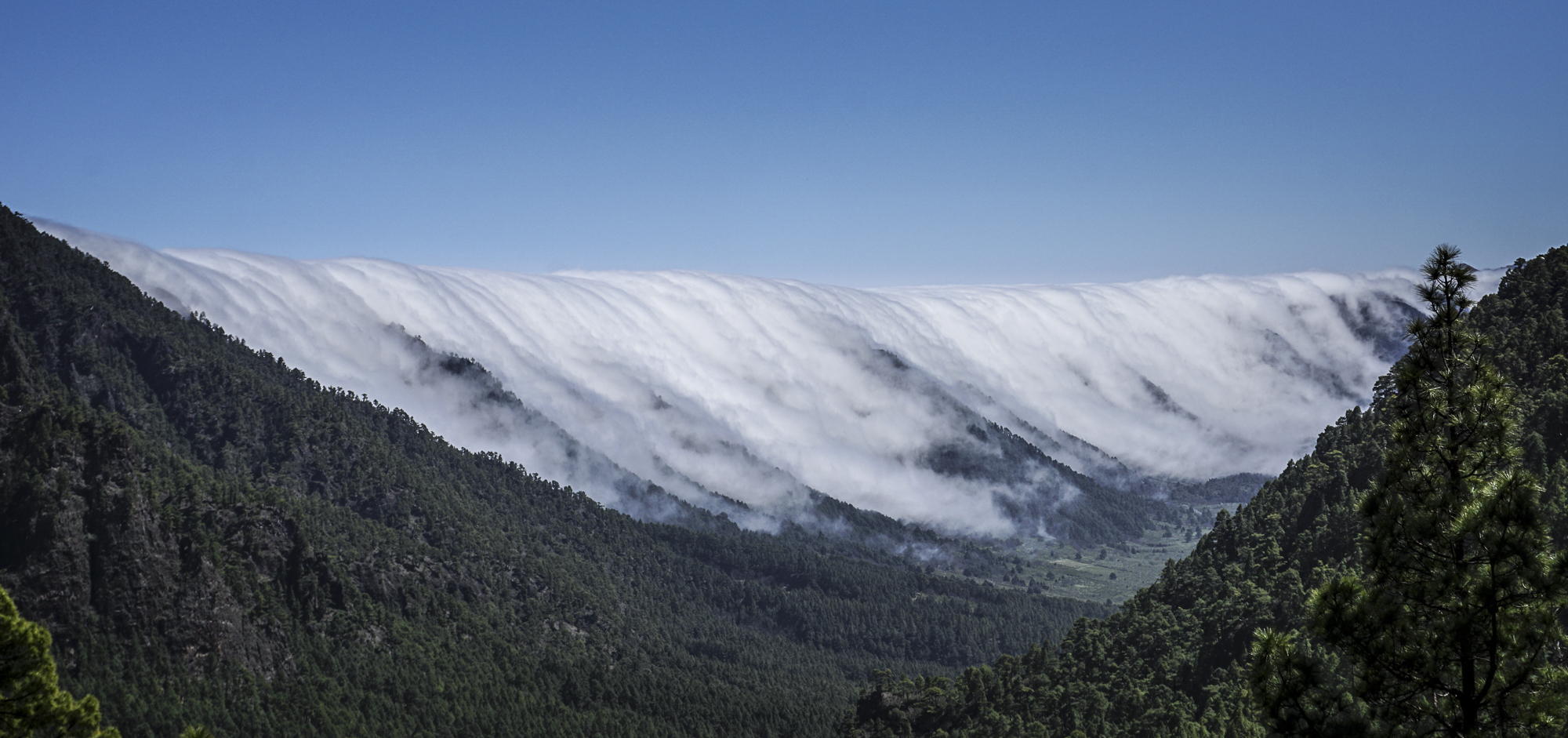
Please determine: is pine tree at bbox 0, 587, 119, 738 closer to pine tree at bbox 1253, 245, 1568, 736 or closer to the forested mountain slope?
pine tree at bbox 1253, 245, 1568, 736

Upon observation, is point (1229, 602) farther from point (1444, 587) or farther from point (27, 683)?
point (27, 683)

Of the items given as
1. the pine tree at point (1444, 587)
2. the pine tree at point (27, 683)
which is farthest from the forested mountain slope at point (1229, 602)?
the pine tree at point (27, 683)

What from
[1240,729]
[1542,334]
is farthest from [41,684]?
[1542,334]

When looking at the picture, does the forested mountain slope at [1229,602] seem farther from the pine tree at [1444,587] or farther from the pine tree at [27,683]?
the pine tree at [27,683]

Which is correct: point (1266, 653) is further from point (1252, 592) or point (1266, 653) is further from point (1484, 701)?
point (1252, 592)

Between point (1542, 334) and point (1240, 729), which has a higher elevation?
point (1542, 334)

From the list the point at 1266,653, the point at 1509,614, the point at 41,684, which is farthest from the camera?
the point at 41,684

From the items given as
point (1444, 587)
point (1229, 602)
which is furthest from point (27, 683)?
point (1229, 602)
